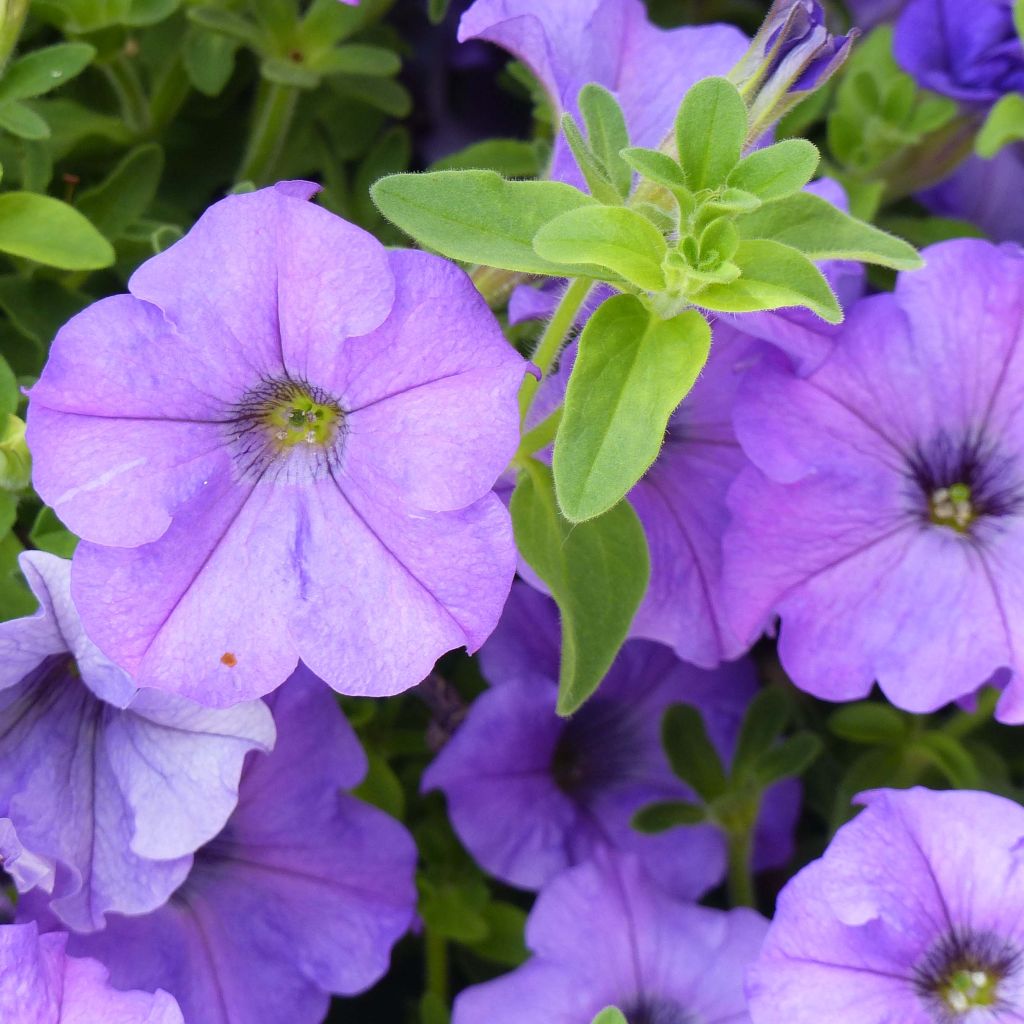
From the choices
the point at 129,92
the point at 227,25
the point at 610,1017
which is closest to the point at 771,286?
the point at 610,1017

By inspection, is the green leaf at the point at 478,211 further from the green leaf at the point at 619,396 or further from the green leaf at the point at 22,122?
the green leaf at the point at 22,122

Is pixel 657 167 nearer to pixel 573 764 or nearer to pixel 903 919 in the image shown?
pixel 903 919

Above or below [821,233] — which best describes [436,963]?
below

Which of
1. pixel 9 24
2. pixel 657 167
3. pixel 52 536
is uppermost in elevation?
pixel 657 167

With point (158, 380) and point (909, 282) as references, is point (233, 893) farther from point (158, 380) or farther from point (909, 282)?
point (909, 282)

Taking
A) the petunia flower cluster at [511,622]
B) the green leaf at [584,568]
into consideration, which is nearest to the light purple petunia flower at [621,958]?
the petunia flower cluster at [511,622]
